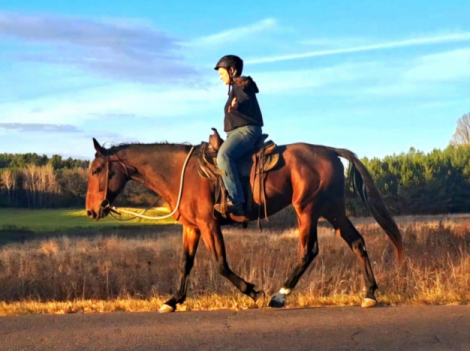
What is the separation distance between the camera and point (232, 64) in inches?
295

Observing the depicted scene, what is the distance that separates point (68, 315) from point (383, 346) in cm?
351

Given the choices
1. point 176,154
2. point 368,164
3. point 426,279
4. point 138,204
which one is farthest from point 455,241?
point 368,164

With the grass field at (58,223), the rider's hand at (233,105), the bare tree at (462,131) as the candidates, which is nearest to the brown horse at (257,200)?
the rider's hand at (233,105)

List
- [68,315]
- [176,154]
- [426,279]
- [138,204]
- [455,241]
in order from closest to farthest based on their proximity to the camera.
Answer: [68,315] → [176,154] → [426,279] → [138,204] → [455,241]

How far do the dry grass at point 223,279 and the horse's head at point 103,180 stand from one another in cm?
122

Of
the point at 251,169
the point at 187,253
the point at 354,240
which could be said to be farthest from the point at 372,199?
the point at 187,253

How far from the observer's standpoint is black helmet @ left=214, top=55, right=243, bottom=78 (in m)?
7.50

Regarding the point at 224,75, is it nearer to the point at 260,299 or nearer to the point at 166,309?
the point at 260,299

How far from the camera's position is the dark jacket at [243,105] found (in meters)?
7.29

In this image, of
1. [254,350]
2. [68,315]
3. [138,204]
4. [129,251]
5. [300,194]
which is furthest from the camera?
[129,251]

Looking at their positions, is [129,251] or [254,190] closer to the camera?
[254,190]

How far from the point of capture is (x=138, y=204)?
9977mm

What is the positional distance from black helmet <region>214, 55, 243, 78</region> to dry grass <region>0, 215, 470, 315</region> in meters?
2.87

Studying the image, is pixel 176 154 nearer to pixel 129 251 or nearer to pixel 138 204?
pixel 138 204
